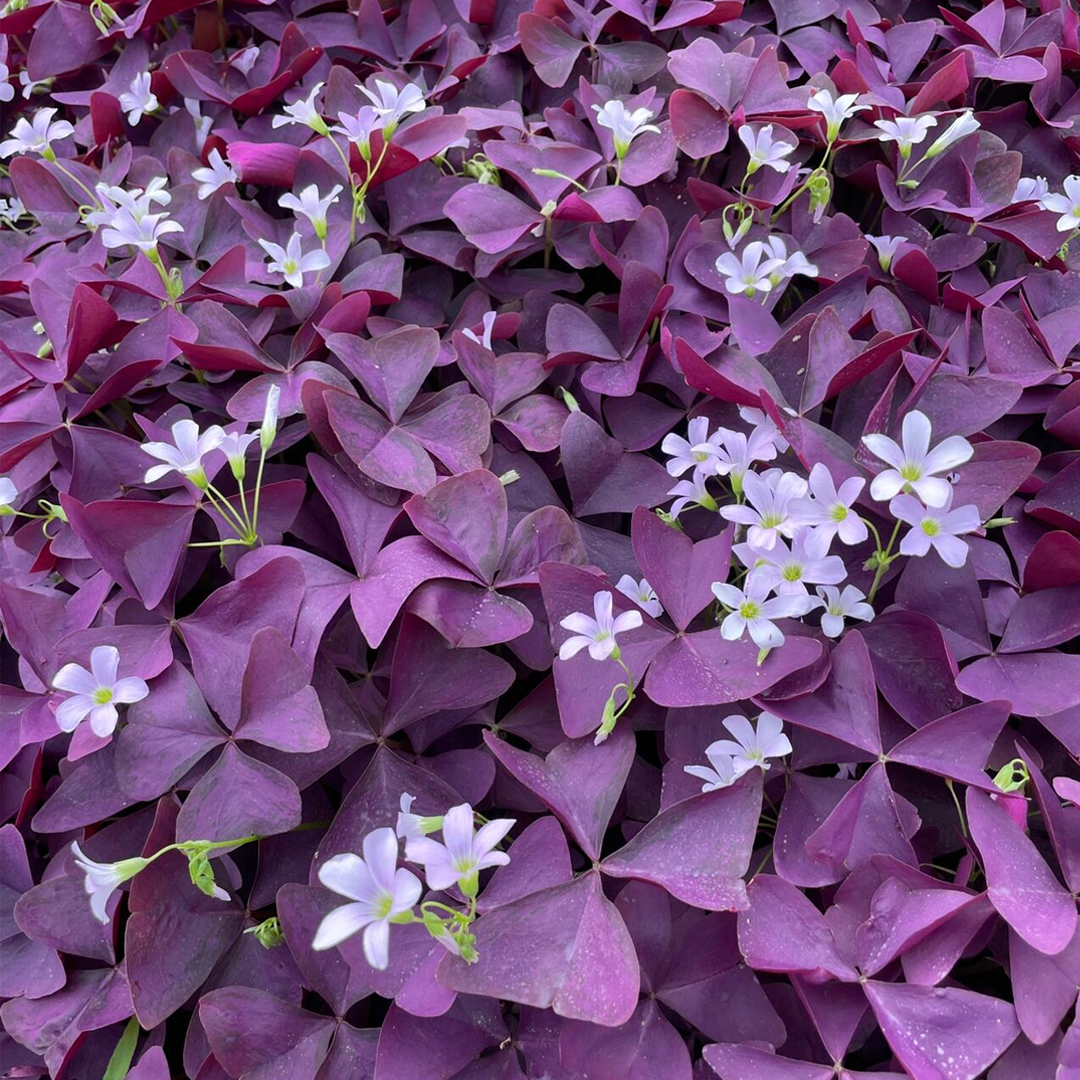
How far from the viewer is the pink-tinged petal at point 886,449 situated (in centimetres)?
72

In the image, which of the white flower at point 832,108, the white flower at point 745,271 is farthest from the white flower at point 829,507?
the white flower at point 832,108

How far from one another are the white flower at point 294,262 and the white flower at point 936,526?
64 cm

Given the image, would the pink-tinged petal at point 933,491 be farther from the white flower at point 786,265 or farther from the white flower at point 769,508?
the white flower at point 786,265

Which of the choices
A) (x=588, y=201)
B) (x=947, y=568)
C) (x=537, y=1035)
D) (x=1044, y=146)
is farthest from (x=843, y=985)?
(x=1044, y=146)

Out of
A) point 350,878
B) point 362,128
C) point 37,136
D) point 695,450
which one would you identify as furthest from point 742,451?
point 37,136

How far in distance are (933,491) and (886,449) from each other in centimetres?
5

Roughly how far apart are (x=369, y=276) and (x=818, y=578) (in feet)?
1.96

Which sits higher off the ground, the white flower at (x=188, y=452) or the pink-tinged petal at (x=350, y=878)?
the white flower at (x=188, y=452)

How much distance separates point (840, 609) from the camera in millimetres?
769

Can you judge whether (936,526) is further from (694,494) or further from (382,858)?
(382,858)

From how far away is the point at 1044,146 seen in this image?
117cm

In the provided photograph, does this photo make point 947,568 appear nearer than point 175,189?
Yes

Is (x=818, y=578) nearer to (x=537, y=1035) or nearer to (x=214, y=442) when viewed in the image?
(x=537, y=1035)

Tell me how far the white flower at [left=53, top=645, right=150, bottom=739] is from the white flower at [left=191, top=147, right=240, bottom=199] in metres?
0.64
